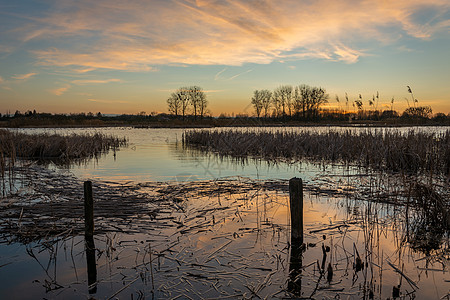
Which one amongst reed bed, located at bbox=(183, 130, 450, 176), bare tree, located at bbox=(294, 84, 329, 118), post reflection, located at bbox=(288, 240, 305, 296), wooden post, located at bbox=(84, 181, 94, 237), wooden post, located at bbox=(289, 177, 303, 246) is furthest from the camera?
bare tree, located at bbox=(294, 84, 329, 118)

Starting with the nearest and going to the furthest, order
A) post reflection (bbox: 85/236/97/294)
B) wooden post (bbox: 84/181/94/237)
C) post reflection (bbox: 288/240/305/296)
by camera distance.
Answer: post reflection (bbox: 288/240/305/296) → post reflection (bbox: 85/236/97/294) → wooden post (bbox: 84/181/94/237)

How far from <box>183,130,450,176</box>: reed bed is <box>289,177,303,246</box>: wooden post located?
5146 mm

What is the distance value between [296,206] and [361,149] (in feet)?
41.9

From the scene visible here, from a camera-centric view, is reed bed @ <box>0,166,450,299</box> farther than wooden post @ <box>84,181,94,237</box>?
No

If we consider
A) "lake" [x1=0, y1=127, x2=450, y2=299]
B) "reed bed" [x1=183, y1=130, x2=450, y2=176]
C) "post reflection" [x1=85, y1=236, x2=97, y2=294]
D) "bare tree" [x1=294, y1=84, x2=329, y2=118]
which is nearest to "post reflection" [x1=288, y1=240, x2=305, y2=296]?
"lake" [x1=0, y1=127, x2=450, y2=299]

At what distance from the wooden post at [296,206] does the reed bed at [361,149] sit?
5146 mm

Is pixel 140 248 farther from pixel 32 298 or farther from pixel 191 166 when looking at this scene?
pixel 191 166

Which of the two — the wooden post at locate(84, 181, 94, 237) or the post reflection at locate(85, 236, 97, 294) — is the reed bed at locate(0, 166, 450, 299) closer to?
the post reflection at locate(85, 236, 97, 294)

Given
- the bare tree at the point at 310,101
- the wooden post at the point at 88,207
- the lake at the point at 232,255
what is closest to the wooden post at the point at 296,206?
the lake at the point at 232,255

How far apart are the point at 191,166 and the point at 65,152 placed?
916cm

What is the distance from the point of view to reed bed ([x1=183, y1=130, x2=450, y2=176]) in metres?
12.4

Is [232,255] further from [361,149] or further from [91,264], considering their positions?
[361,149]

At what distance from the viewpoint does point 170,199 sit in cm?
810

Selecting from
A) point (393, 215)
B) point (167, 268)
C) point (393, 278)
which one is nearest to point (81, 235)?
point (167, 268)
